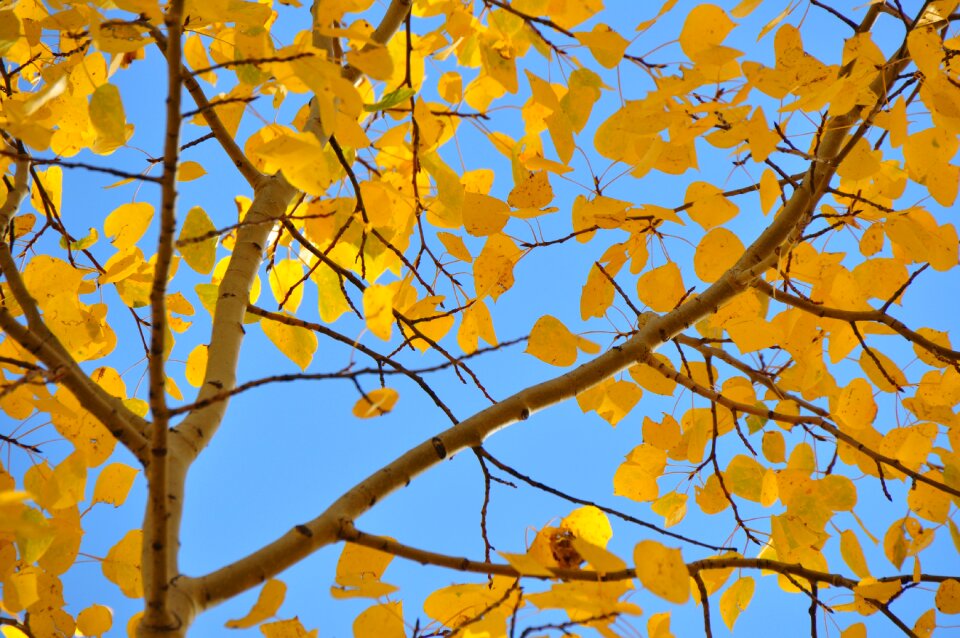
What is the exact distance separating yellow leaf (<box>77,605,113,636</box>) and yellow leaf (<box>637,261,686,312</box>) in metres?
0.70

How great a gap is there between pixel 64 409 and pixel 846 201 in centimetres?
94

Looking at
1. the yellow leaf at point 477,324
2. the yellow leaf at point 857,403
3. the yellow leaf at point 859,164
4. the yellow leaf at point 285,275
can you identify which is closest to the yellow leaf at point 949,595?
the yellow leaf at point 857,403

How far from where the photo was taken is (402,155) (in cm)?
92

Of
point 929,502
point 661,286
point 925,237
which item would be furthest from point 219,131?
point 929,502

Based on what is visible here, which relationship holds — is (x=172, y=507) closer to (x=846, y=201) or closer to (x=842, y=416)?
(x=842, y=416)

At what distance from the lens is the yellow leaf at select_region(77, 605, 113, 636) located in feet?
2.87

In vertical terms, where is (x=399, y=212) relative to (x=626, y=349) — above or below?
above

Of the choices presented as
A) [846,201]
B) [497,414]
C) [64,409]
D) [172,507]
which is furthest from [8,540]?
[846,201]

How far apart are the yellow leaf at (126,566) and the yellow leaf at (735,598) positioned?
639 millimetres

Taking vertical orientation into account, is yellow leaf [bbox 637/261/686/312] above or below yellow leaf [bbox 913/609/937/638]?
above

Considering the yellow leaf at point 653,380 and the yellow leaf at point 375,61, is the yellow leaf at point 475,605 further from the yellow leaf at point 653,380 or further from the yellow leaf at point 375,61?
the yellow leaf at point 375,61

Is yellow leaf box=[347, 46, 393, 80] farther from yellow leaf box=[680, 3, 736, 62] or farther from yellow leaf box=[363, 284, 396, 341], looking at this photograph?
yellow leaf box=[680, 3, 736, 62]

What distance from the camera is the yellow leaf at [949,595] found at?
2.56ft

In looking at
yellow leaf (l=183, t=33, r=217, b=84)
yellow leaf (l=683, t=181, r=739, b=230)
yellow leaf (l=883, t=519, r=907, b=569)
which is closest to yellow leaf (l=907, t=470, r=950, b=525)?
yellow leaf (l=883, t=519, r=907, b=569)
